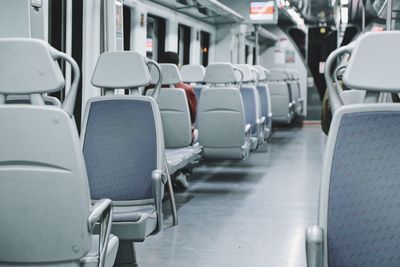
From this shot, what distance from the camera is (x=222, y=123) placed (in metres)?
7.36

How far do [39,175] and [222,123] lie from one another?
4875 millimetres

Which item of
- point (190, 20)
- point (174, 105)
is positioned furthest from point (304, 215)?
point (190, 20)

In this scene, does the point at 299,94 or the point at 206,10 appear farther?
the point at 299,94

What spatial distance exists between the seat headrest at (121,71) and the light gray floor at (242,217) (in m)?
1.26

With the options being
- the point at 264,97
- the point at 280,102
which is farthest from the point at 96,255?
the point at 280,102

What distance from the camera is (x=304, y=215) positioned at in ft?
20.4

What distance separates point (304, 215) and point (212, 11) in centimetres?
686

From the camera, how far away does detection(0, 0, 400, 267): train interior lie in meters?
2.48

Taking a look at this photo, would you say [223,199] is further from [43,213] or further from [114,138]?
[43,213]

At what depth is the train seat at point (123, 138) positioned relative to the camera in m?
4.09

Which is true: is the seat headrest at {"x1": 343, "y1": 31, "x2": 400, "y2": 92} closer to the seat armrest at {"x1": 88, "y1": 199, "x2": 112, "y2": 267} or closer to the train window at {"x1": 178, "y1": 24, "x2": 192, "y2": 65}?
the seat armrest at {"x1": 88, "y1": 199, "x2": 112, "y2": 267}

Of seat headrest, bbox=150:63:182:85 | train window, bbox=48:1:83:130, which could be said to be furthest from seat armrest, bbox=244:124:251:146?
train window, bbox=48:1:83:130

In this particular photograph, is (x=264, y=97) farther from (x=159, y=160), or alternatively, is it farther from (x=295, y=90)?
(x=159, y=160)

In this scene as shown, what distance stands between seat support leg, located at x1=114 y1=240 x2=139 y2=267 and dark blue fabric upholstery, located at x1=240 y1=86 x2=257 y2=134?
15.4ft
